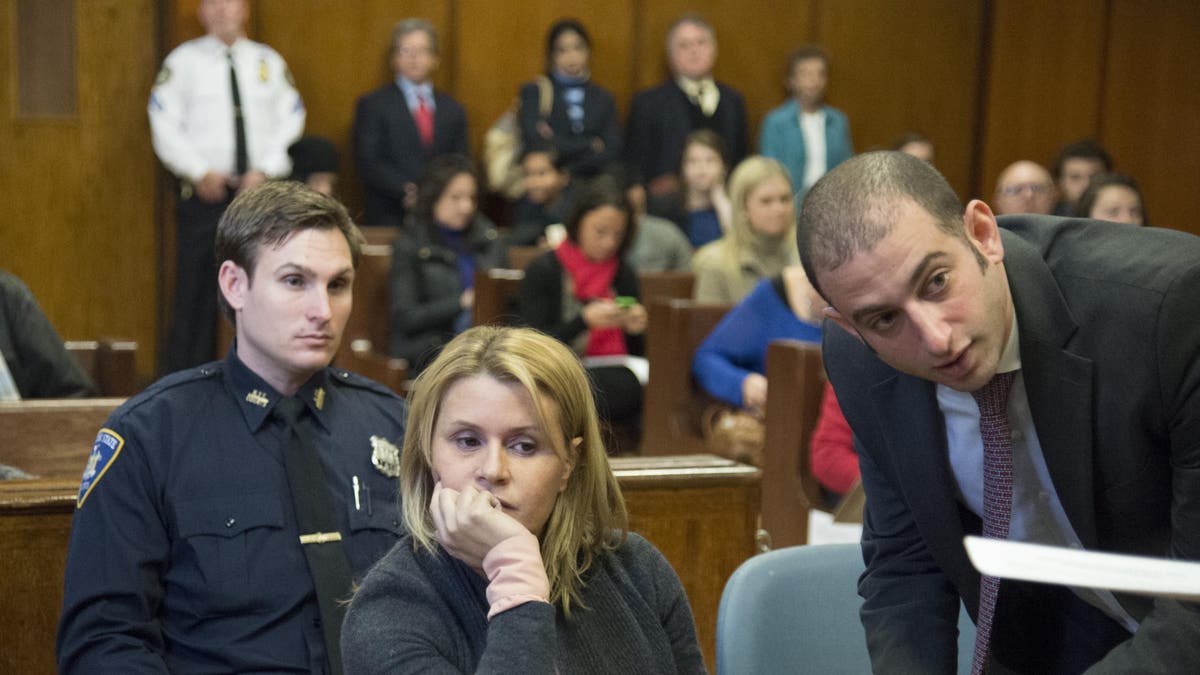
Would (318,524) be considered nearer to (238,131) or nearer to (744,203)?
(744,203)

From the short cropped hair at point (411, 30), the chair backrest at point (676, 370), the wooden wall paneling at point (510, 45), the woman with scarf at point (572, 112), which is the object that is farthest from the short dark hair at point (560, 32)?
the chair backrest at point (676, 370)

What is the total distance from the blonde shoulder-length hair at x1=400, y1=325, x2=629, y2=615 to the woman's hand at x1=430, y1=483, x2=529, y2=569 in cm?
8

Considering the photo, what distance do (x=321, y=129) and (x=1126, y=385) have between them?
6.95 meters

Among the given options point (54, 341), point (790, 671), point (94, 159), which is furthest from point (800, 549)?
point (94, 159)

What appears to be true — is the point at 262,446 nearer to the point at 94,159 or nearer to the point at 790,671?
the point at 790,671

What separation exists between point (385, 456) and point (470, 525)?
0.75m

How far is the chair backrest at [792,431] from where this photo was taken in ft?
12.3

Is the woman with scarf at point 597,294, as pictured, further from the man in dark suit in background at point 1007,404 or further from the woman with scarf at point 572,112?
the man in dark suit in background at point 1007,404

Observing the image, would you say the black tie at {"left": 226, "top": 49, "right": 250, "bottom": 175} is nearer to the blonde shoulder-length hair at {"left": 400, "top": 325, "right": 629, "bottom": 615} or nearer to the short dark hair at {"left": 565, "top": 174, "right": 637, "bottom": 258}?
the short dark hair at {"left": 565, "top": 174, "right": 637, "bottom": 258}

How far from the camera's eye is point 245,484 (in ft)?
7.22

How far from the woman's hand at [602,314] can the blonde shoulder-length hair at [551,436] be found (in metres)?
3.12

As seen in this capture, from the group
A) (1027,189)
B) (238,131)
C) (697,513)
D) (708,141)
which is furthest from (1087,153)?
→ (697,513)

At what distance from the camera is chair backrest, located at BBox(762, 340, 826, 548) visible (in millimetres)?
3744

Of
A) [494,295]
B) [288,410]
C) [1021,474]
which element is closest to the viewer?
[1021,474]
